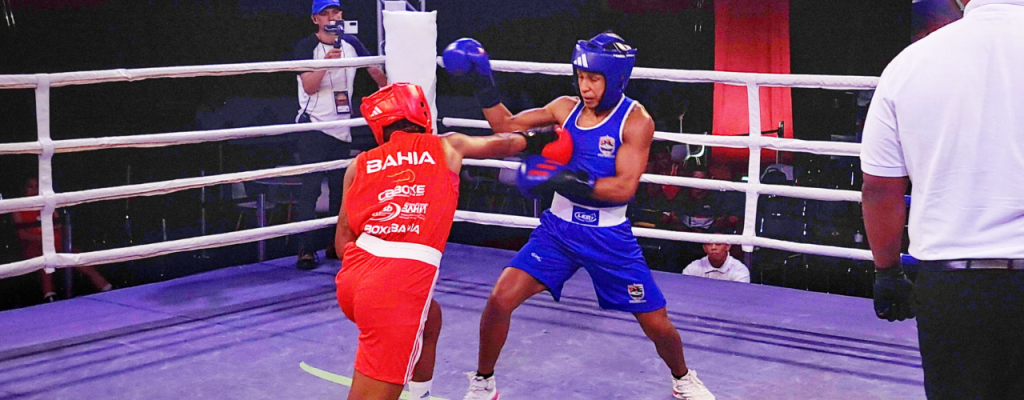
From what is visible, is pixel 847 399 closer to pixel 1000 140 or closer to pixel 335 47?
pixel 1000 140

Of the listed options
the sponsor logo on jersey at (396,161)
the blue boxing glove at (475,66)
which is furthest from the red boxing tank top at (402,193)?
the blue boxing glove at (475,66)

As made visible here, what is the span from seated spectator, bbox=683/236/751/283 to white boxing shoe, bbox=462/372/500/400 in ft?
7.30

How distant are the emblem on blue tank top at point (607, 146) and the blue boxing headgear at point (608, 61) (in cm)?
12

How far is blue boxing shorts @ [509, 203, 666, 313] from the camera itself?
10.2 ft

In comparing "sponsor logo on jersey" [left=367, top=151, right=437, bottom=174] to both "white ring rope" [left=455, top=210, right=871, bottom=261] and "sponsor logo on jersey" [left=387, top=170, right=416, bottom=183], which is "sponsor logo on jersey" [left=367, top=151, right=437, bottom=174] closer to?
"sponsor logo on jersey" [left=387, top=170, right=416, bottom=183]

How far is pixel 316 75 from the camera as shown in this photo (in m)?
4.97

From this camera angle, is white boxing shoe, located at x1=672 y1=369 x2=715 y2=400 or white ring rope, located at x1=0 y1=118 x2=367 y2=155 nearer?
white boxing shoe, located at x1=672 y1=369 x2=715 y2=400

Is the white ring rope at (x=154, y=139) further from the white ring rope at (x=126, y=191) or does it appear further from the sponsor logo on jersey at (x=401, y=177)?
the sponsor logo on jersey at (x=401, y=177)

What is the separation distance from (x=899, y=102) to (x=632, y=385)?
1.81m

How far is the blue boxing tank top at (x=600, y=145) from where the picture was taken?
314cm

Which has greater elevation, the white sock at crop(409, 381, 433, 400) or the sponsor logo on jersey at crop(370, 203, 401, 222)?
the sponsor logo on jersey at crop(370, 203, 401, 222)

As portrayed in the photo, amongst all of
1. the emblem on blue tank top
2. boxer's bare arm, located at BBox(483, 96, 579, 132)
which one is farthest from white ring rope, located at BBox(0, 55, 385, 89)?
the emblem on blue tank top

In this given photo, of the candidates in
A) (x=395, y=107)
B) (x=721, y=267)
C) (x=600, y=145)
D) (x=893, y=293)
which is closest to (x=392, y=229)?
(x=395, y=107)

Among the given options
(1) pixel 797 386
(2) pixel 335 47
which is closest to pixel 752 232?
(1) pixel 797 386
